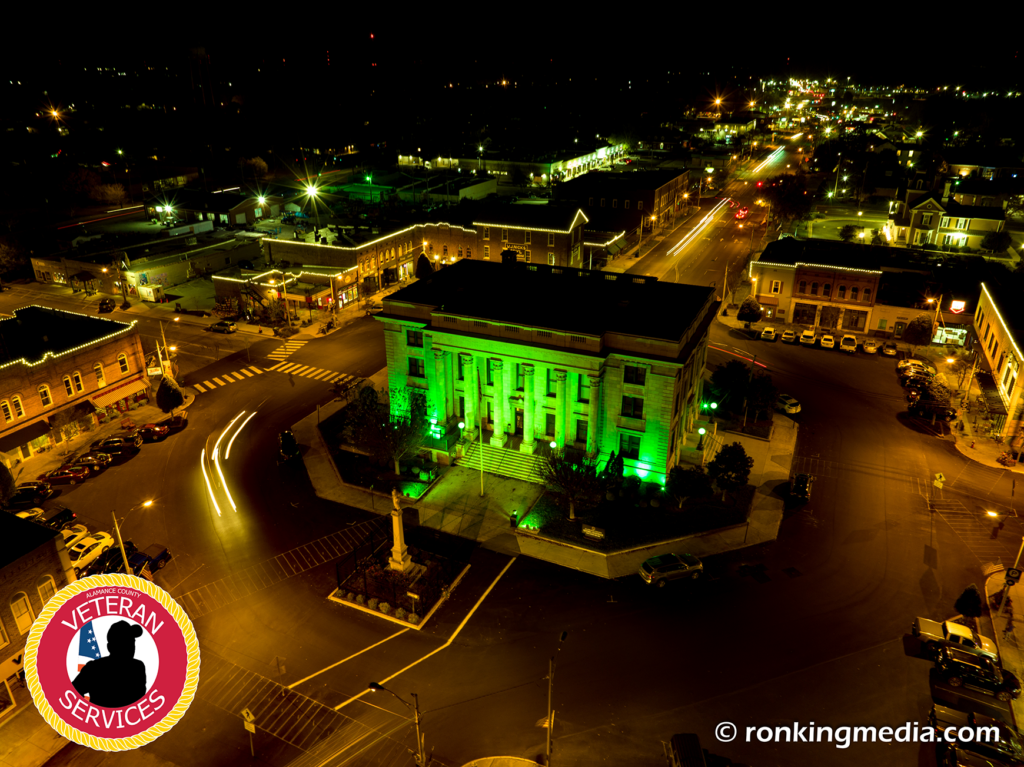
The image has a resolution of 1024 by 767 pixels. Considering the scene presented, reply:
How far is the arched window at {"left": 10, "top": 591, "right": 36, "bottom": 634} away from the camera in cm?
3384

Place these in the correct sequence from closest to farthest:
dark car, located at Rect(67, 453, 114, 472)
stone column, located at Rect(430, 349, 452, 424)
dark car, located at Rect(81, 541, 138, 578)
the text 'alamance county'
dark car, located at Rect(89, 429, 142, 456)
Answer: the text 'alamance county', dark car, located at Rect(81, 541, 138, 578), dark car, located at Rect(67, 453, 114, 472), stone column, located at Rect(430, 349, 452, 424), dark car, located at Rect(89, 429, 142, 456)

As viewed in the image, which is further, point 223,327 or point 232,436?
point 223,327

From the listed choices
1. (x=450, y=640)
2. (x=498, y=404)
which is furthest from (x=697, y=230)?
(x=450, y=640)

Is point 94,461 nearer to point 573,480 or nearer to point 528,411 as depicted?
point 528,411

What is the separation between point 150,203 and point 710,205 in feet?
403

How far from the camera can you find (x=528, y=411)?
53.3 meters

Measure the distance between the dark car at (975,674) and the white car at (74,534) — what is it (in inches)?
2113

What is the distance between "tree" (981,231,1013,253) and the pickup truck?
90.3m

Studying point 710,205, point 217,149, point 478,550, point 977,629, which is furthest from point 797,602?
point 217,149

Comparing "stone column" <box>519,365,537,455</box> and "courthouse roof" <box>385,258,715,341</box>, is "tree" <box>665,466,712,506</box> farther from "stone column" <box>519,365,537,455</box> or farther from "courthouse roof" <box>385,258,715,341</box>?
"stone column" <box>519,365,537,455</box>

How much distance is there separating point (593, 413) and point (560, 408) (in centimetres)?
277

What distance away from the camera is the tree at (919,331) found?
76.1 meters

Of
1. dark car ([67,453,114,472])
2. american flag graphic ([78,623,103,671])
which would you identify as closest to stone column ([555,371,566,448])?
american flag graphic ([78,623,103,671])

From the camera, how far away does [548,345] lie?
50531 millimetres
